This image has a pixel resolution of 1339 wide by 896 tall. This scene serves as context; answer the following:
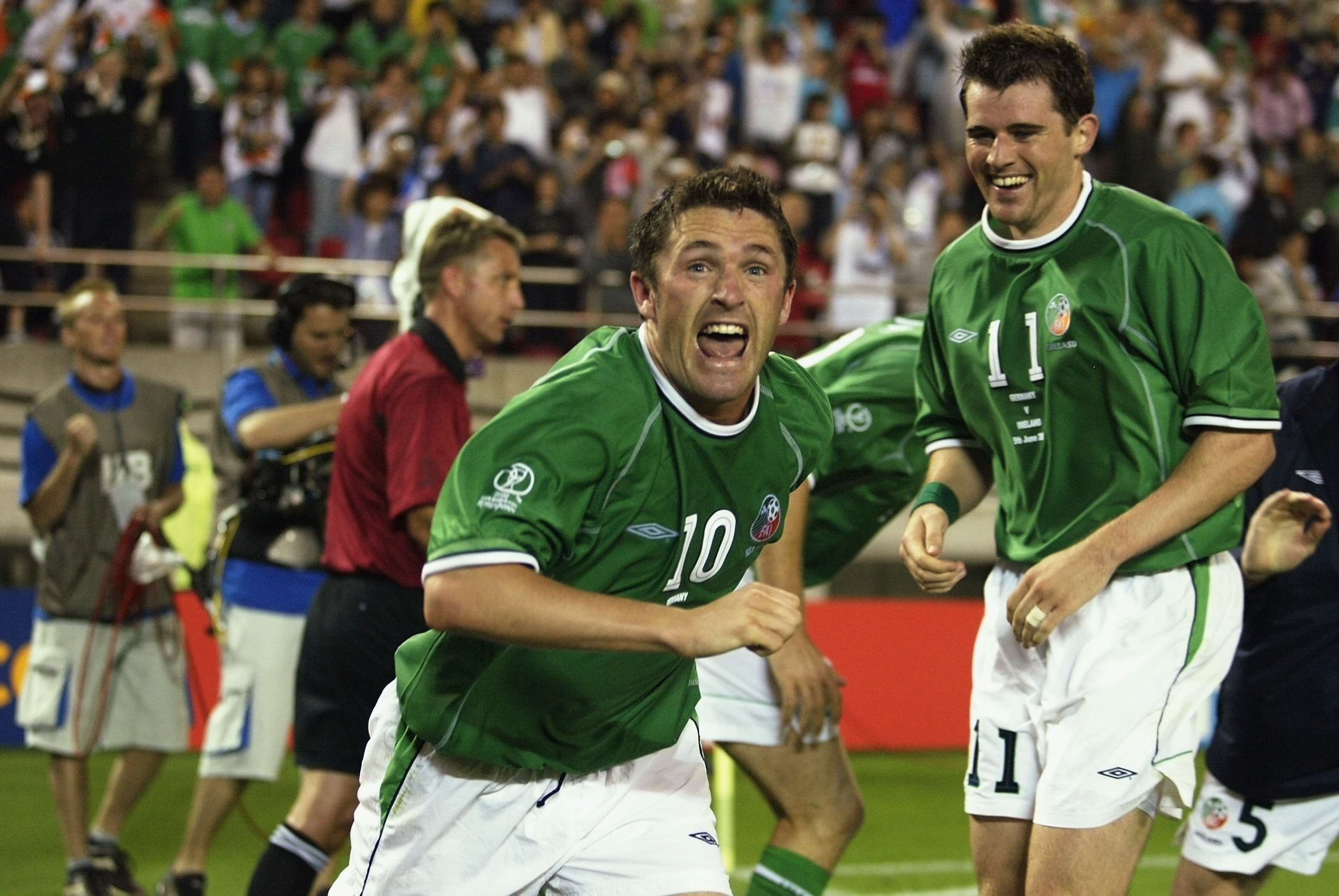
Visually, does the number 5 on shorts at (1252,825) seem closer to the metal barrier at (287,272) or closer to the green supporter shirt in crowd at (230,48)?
the metal barrier at (287,272)

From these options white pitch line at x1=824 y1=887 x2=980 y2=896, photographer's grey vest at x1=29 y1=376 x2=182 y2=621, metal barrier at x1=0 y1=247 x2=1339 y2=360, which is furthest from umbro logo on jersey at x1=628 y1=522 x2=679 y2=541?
metal barrier at x1=0 y1=247 x2=1339 y2=360

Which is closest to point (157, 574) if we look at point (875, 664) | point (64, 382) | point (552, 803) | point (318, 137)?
point (64, 382)

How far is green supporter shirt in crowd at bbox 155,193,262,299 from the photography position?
11812 millimetres

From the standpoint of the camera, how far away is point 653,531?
3180mm

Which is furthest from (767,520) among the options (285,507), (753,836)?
(753,836)

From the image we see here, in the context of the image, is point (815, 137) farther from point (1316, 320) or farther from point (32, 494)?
point (32, 494)

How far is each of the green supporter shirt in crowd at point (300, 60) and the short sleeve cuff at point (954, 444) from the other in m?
9.67

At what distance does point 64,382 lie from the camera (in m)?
6.80

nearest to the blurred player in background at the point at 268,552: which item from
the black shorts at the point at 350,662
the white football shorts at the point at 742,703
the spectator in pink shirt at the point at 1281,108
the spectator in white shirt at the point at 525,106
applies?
the black shorts at the point at 350,662

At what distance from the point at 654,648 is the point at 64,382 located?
15.3 feet

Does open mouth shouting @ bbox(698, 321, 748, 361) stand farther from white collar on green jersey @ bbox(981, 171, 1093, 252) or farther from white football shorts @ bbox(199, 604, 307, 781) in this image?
white football shorts @ bbox(199, 604, 307, 781)

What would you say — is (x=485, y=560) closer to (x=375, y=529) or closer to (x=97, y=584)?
(x=375, y=529)

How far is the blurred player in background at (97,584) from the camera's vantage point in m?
6.50

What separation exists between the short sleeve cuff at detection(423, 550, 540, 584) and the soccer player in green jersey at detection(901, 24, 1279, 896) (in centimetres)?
130
